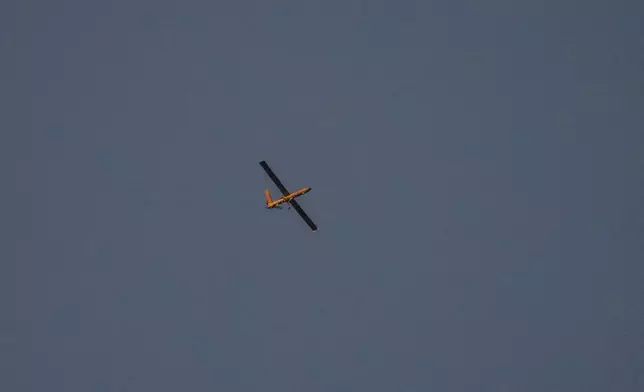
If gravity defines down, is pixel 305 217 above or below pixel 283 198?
below

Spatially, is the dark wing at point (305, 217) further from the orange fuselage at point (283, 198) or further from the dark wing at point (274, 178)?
the dark wing at point (274, 178)

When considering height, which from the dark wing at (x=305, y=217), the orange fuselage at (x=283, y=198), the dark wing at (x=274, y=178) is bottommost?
the dark wing at (x=305, y=217)

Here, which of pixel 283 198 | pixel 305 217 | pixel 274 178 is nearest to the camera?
pixel 274 178

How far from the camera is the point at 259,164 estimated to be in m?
158

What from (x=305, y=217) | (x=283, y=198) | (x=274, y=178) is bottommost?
(x=305, y=217)

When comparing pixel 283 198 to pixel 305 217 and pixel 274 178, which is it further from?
pixel 305 217

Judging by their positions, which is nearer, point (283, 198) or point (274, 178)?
point (274, 178)

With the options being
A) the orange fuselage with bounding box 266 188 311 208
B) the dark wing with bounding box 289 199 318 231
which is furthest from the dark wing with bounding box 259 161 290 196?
the dark wing with bounding box 289 199 318 231

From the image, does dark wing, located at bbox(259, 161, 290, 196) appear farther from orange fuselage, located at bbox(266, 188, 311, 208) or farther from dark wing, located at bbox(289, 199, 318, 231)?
dark wing, located at bbox(289, 199, 318, 231)

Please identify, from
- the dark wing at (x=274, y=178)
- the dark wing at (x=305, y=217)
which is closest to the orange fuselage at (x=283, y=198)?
the dark wing at (x=274, y=178)

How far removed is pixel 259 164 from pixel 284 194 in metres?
4.46

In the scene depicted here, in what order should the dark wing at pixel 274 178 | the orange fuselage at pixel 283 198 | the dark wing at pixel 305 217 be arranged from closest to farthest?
the dark wing at pixel 274 178, the orange fuselage at pixel 283 198, the dark wing at pixel 305 217

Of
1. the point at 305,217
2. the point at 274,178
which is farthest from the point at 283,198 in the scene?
the point at 305,217

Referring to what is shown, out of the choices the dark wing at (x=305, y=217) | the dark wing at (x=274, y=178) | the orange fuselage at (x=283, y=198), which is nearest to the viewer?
the dark wing at (x=274, y=178)
